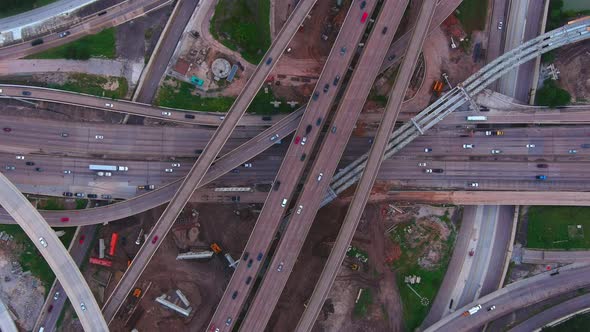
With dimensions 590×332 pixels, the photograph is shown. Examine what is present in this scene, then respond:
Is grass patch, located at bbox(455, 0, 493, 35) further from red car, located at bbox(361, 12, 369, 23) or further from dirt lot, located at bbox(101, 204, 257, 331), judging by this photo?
dirt lot, located at bbox(101, 204, 257, 331)

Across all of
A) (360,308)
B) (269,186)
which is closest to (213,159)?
(269,186)

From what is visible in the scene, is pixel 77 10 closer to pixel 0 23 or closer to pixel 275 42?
pixel 0 23

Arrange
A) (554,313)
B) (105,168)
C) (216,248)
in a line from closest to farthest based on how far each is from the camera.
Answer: (554,313), (105,168), (216,248)

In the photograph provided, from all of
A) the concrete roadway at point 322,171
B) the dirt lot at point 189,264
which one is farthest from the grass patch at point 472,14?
the dirt lot at point 189,264

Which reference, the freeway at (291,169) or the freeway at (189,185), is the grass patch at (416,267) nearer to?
the freeway at (291,169)

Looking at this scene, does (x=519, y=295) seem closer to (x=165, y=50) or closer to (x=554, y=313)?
(x=554, y=313)

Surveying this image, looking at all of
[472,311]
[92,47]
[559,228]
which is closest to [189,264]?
[92,47]
